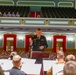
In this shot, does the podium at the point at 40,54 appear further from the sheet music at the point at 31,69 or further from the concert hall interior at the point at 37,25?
the concert hall interior at the point at 37,25

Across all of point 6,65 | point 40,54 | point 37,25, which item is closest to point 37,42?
point 40,54

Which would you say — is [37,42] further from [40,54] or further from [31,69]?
[31,69]

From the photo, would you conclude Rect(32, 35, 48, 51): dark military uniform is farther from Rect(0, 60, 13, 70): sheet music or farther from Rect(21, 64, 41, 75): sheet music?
Rect(21, 64, 41, 75): sheet music

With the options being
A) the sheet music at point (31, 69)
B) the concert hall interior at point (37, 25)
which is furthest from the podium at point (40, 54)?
the concert hall interior at point (37, 25)

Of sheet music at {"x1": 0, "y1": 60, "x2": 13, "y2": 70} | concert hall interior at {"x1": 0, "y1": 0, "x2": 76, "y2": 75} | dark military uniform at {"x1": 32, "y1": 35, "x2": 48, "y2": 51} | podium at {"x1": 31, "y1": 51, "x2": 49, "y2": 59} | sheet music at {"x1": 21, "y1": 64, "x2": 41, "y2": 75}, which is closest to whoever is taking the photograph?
sheet music at {"x1": 21, "y1": 64, "x2": 41, "y2": 75}

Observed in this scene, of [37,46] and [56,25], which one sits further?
[56,25]

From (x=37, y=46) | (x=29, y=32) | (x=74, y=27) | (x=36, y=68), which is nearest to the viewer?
(x=36, y=68)

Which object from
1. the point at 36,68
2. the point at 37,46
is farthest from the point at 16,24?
the point at 36,68

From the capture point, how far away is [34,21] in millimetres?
16828

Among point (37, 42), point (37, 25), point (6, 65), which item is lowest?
point (6, 65)

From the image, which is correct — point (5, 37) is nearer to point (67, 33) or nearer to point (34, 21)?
point (34, 21)

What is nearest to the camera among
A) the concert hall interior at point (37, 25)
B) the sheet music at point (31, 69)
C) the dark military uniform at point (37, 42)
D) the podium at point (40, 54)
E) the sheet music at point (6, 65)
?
the sheet music at point (31, 69)

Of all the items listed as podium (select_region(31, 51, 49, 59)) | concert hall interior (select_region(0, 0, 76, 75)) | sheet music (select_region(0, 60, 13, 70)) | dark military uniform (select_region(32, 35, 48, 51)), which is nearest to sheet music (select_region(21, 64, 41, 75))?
sheet music (select_region(0, 60, 13, 70))

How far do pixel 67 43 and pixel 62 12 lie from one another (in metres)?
2.61
